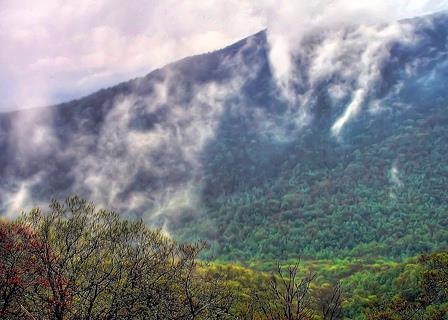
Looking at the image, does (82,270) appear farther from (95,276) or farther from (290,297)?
(290,297)

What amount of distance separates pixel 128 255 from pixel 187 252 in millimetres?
8182

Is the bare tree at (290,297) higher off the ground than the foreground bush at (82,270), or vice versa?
the foreground bush at (82,270)

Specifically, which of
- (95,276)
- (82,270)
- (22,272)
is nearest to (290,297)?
(95,276)

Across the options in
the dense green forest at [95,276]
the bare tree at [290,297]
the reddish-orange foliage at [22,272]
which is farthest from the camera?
the dense green forest at [95,276]


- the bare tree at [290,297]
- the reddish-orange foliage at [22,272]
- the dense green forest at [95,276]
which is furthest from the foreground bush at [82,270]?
the bare tree at [290,297]

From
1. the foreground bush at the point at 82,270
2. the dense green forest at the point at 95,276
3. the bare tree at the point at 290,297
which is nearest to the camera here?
the bare tree at the point at 290,297

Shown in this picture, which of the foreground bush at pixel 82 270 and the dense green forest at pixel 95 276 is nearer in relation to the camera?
the dense green forest at pixel 95 276

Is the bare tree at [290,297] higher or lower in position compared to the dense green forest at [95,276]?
lower

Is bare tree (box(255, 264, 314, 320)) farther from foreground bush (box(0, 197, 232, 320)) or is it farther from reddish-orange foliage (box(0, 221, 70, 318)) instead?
reddish-orange foliage (box(0, 221, 70, 318))

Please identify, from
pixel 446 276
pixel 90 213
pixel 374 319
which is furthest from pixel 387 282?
pixel 90 213

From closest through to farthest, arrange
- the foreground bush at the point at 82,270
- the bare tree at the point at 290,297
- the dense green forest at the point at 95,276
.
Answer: the bare tree at the point at 290,297 → the dense green forest at the point at 95,276 → the foreground bush at the point at 82,270

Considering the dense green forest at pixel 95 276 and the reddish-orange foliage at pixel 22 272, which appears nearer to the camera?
the reddish-orange foliage at pixel 22 272

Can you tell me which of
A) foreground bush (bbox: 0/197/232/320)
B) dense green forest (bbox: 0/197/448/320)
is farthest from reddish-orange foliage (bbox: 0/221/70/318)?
dense green forest (bbox: 0/197/448/320)

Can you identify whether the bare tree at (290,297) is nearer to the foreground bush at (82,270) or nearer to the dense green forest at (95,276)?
the dense green forest at (95,276)
